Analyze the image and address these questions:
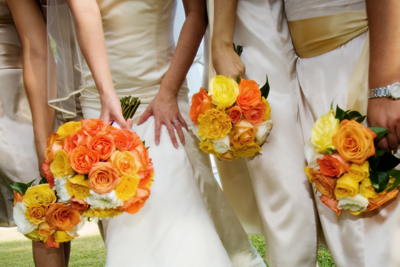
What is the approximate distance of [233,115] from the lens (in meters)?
1.64

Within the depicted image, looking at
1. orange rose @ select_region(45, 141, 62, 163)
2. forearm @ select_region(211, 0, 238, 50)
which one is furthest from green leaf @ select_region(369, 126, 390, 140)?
orange rose @ select_region(45, 141, 62, 163)

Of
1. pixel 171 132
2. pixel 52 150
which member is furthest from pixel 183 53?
pixel 52 150

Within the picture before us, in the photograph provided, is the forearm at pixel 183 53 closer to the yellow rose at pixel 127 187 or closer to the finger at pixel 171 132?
the finger at pixel 171 132

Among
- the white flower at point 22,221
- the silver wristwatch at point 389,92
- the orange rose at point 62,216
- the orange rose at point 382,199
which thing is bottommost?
the white flower at point 22,221

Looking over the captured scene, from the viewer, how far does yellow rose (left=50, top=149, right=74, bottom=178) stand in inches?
56.8

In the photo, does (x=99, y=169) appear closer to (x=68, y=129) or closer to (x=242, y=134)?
(x=68, y=129)

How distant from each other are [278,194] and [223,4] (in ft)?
2.68

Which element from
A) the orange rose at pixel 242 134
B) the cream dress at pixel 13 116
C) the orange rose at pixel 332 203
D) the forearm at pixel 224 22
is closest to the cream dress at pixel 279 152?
the forearm at pixel 224 22

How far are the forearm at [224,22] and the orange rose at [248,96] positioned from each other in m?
0.29

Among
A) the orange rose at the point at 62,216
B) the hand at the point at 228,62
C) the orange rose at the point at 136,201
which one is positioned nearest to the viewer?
the orange rose at the point at 136,201

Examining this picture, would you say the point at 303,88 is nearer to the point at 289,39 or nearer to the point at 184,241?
the point at 289,39

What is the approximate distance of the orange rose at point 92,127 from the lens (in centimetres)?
147

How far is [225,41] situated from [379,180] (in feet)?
2.77

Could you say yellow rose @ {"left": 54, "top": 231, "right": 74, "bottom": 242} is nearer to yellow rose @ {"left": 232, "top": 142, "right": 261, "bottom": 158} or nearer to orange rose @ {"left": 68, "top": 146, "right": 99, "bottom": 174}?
orange rose @ {"left": 68, "top": 146, "right": 99, "bottom": 174}
